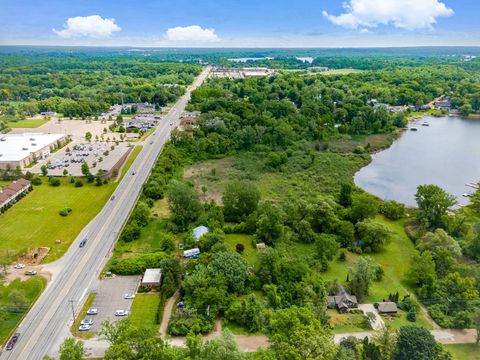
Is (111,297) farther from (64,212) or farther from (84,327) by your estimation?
(64,212)

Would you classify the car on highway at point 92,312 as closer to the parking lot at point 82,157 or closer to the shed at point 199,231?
the shed at point 199,231

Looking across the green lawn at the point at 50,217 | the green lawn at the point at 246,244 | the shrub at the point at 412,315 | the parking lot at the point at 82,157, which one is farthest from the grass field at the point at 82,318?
the parking lot at the point at 82,157

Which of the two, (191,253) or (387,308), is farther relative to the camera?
(191,253)

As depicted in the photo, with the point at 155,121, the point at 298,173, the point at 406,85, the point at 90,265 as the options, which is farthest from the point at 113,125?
the point at 406,85

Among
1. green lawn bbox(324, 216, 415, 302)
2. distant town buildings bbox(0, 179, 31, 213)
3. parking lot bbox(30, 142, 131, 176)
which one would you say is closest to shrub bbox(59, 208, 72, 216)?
distant town buildings bbox(0, 179, 31, 213)

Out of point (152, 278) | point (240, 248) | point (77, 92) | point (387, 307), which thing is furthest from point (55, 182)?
point (77, 92)

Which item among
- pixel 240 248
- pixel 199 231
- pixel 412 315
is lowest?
pixel 412 315
